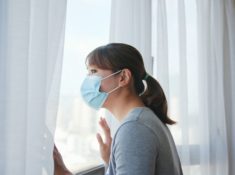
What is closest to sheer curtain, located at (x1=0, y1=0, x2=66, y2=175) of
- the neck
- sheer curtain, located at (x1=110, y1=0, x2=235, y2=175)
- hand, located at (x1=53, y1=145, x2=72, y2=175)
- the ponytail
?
hand, located at (x1=53, y1=145, x2=72, y2=175)

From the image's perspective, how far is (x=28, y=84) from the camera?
107cm

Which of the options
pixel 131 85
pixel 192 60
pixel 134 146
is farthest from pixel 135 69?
pixel 192 60

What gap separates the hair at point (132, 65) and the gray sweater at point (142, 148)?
0.58 ft

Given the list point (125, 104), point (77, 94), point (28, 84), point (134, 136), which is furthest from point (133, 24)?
point (134, 136)

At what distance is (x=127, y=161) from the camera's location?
0.89 metres

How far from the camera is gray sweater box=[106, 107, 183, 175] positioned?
0.88 metres

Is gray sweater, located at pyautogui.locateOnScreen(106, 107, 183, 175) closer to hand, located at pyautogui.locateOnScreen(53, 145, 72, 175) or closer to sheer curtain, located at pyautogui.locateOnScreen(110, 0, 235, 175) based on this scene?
hand, located at pyautogui.locateOnScreen(53, 145, 72, 175)

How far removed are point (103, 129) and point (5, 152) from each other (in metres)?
0.52

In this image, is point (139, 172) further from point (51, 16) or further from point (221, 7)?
point (221, 7)

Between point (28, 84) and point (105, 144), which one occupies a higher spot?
point (28, 84)

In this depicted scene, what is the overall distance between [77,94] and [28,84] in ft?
1.11

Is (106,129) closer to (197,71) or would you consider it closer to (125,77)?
(125,77)

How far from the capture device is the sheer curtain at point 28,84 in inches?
40.1

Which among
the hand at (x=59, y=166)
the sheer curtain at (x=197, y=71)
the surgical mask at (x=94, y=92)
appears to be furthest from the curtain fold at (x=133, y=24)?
the hand at (x=59, y=166)
